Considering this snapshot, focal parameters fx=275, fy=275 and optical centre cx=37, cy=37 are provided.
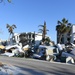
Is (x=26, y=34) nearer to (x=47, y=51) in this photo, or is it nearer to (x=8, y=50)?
(x=8, y=50)

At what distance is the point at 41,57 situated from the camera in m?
45.0

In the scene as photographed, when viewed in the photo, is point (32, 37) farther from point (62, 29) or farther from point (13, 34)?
point (62, 29)

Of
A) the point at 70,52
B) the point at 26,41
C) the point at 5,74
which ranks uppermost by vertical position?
the point at 26,41

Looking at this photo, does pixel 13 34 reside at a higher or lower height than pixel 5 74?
higher

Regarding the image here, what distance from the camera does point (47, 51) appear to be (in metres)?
48.7

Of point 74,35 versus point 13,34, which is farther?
point 13,34

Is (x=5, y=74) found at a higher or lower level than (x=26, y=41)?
lower

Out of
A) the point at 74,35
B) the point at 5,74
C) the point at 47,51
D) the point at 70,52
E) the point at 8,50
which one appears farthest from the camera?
the point at 74,35

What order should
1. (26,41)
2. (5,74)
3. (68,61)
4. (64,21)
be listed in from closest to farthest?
1. (5,74)
2. (68,61)
3. (64,21)
4. (26,41)

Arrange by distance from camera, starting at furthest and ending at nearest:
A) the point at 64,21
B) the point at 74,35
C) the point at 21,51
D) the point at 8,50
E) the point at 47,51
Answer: the point at 74,35 → the point at 64,21 → the point at 8,50 → the point at 21,51 → the point at 47,51

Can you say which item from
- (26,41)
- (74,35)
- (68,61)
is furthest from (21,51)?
(26,41)

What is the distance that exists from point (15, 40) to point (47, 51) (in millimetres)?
75004

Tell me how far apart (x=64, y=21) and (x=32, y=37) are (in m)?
32.8

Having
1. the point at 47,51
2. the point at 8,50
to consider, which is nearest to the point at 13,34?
the point at 8,50
